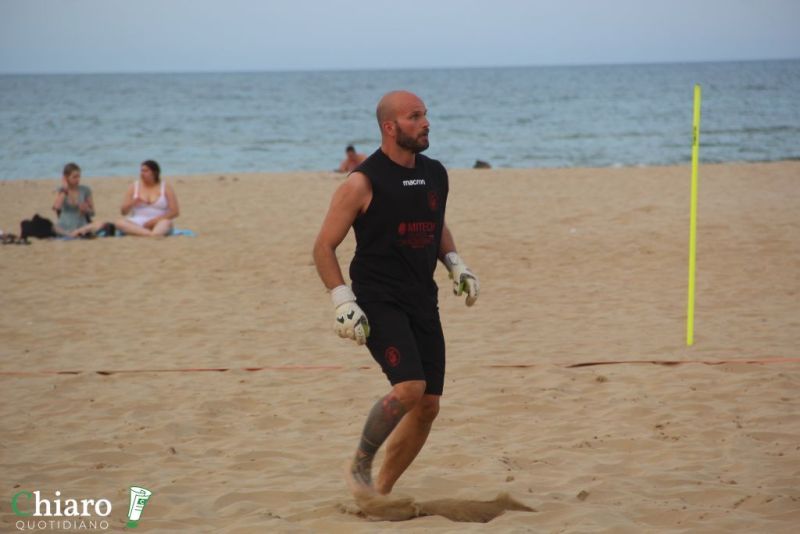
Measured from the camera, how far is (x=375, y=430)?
427 centimetres

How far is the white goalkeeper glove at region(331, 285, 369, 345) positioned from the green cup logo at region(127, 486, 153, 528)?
4.14 feet

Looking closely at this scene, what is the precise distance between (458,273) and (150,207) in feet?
31.8

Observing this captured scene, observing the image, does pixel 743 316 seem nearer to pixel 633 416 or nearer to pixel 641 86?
pixel 633 416

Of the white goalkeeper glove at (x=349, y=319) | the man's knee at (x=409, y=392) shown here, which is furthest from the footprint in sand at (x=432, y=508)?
the white goalkeeper glove at (x=349, y=319)

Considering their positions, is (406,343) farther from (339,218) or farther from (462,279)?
(339,218)

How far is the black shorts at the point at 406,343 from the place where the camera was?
13.8ft

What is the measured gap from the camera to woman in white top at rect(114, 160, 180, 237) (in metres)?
13.3

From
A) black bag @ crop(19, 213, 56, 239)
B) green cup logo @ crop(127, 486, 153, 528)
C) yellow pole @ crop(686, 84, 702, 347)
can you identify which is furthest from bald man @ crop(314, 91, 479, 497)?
black bag @ crop(19, 213, 56, 239)

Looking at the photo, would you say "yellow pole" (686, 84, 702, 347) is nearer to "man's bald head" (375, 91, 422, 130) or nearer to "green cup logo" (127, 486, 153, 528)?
"man's bald head" (375, 91, 422, 130)

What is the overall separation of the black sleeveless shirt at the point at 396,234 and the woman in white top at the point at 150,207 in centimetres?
944

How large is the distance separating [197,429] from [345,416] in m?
0.90


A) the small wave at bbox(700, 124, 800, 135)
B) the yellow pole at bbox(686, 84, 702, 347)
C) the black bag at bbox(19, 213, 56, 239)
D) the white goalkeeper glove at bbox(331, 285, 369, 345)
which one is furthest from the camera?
the small wave at bbox(700, 124, 800, 135)

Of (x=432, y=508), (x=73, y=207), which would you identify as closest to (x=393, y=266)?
(x=432, y=508)

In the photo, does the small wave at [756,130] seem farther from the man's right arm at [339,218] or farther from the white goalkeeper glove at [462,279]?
the man's right arm at [339,218]
